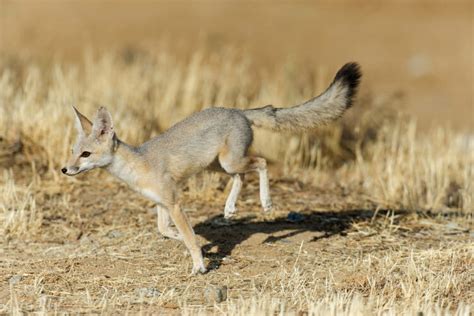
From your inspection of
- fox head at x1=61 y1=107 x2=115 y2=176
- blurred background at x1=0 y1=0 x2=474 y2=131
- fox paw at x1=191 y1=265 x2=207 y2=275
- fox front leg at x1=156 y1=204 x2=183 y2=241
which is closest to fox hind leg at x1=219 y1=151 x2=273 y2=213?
fox front leg at x1=156 y1=204 x2=183 y2=241

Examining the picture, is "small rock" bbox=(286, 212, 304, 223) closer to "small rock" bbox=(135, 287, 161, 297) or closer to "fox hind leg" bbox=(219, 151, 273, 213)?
"fox hind leg" bbox=(219, 151, 273, 213)

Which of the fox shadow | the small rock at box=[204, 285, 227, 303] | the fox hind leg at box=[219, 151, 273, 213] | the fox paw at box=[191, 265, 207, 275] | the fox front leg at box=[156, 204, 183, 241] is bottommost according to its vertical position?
the small rock at box=[204, 285, 227, 303]

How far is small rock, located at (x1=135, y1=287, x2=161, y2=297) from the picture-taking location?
6070 millimetres

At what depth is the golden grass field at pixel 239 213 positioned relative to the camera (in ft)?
19.8

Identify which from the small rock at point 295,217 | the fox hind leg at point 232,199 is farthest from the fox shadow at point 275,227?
the fox hind leg at point 232,199

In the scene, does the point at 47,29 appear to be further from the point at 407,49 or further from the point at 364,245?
the point at 364,245

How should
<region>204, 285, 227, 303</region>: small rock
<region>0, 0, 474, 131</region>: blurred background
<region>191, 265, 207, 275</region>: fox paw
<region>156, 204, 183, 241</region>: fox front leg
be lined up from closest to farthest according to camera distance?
<region>204, 285, 227, 303</region>: small rock, <region>191, 265, 207, 275</region>: fox paw, <region>156, 204, 183, 241</region>: fox front leg, <region>0, 0, 474, 131</region>: blurred background

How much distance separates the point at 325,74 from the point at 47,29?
690cm

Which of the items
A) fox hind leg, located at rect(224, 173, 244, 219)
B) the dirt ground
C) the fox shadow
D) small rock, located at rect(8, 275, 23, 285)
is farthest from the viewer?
the fox shadow

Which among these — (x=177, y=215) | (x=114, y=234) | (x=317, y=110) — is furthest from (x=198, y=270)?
(x=317, y=110)

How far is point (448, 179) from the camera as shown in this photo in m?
9.77

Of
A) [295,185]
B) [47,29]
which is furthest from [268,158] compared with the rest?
[47,29]

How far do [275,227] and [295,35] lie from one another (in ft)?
35.9

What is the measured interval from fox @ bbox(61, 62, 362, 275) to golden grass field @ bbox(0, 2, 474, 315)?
47 cm
